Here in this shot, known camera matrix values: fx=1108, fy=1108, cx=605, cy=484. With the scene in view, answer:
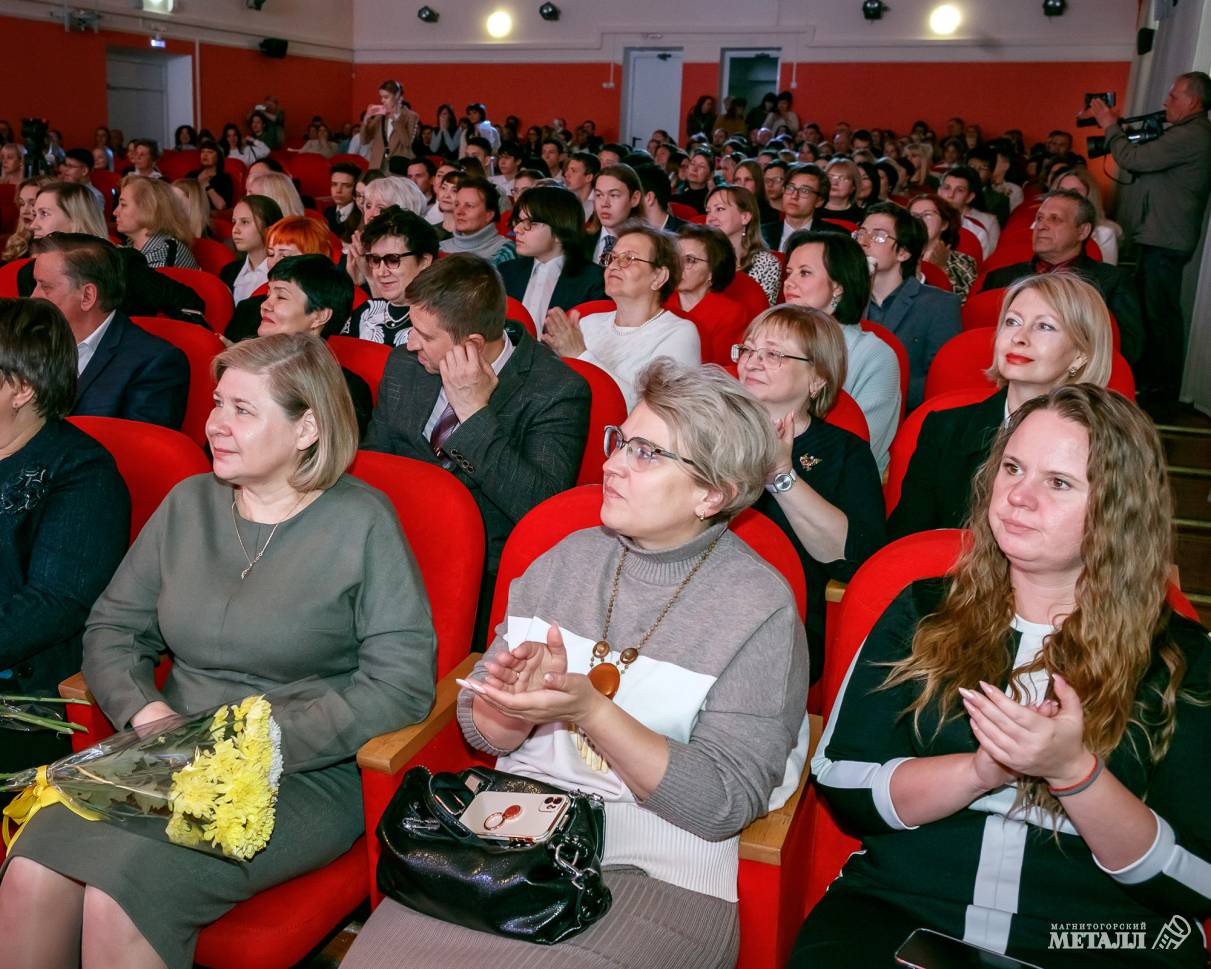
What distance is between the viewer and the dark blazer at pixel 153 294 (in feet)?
14.2

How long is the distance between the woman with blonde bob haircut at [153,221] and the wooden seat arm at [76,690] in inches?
140

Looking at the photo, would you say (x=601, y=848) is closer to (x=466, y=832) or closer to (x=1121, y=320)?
(x=466, y=832)

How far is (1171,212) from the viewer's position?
5547 mm

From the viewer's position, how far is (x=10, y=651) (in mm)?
2100

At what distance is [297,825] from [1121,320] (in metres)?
3.88

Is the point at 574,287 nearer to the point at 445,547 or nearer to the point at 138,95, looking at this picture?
the point at 445,547

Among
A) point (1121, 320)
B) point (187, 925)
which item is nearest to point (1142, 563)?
point (187, 925)

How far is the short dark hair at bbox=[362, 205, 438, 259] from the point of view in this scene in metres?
3.90

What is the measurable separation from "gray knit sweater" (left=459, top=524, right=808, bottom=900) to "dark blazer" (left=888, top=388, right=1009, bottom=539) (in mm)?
821

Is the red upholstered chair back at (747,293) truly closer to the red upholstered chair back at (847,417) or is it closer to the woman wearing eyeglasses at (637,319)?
the woman wearing eyeglasses at (637,319)

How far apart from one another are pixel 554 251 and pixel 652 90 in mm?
13015

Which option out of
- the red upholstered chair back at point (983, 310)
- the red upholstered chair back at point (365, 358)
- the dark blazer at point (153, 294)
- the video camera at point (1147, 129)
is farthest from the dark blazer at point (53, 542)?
the video camera at point (1147, 129)

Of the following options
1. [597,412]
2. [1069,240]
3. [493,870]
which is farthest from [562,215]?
[493,870]

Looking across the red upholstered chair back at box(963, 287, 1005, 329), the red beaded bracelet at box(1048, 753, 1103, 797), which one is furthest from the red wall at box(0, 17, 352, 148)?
the red beaded bracelet at box(1048, 753, 1103, 797)
